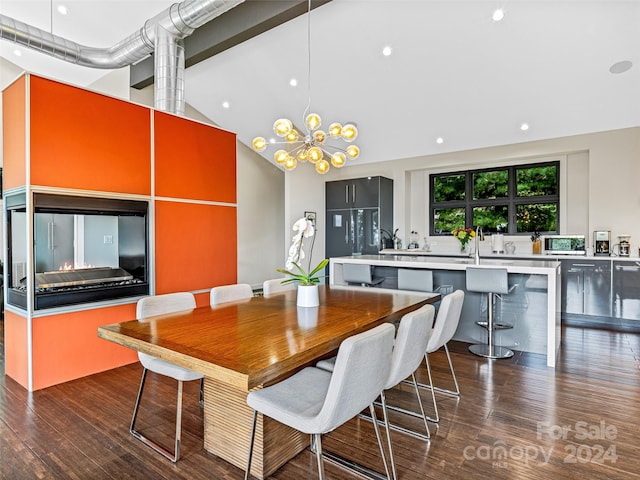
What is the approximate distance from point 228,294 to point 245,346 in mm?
1336

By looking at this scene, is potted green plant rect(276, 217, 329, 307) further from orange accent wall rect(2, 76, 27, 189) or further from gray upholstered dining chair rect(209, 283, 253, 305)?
orange accent wall rect(2, 76, 27, 189)

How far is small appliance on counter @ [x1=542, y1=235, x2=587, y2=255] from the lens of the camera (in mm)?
5160

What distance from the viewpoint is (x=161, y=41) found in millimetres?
4105

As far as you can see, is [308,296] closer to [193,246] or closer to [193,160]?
[193,246]

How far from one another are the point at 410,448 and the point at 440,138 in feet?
16.6

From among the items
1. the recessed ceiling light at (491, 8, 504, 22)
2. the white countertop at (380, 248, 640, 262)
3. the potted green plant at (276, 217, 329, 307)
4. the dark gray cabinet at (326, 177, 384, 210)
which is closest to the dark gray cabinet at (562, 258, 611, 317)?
the white countertop at (380, 248, 640, 262)

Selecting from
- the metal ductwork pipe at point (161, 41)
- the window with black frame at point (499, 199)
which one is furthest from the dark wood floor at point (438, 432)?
the window with black frame at point (499, 199)

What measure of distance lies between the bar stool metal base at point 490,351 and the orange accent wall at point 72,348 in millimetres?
3454

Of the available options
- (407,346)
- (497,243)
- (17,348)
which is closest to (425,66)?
(497,243)

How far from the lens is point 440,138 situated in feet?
19.8

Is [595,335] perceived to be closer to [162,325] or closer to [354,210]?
[354,210]

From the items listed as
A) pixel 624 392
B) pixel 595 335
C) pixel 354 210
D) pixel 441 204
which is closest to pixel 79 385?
pixel 624 392

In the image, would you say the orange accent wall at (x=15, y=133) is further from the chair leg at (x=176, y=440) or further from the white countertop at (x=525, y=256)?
the white countertop at (x=525, y=256)

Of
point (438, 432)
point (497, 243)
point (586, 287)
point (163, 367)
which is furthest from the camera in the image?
point (497, 243)
